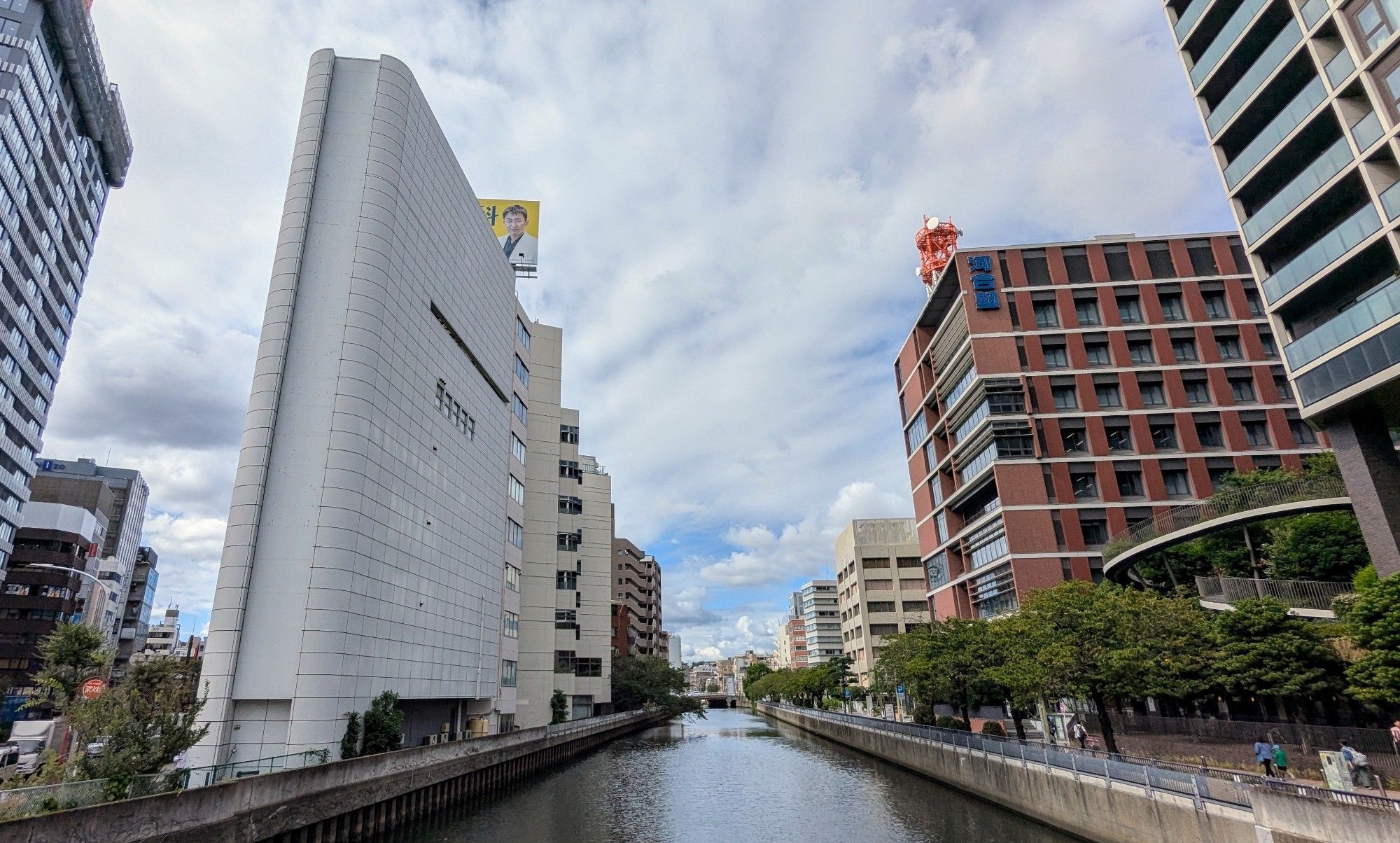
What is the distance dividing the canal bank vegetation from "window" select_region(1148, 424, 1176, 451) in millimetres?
26251

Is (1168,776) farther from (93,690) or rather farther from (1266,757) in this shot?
(93,690)

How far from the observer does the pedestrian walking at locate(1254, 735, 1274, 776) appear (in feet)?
74.9

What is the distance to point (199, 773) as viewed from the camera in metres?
22.1

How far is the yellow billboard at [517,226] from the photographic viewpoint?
78.6m

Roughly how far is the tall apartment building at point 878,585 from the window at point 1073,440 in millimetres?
51937

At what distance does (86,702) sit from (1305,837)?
103ft

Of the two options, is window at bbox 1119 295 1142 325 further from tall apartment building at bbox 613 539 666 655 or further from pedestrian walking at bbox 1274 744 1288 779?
tall apartment building at bbox 613 539 666 655

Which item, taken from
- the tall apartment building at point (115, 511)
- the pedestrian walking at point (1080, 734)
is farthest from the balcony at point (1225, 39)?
the tall apartment building at point (115, 511)

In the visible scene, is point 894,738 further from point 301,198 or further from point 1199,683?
point 301,198

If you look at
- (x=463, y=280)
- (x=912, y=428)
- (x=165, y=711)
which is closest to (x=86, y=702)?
(x=165, y=711)

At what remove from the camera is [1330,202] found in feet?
102

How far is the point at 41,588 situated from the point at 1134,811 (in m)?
116

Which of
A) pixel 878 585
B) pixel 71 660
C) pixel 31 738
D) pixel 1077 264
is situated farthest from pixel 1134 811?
pixel 878 585

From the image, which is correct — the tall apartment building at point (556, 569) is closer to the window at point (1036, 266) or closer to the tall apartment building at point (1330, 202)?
the window at point (1036, 266)
